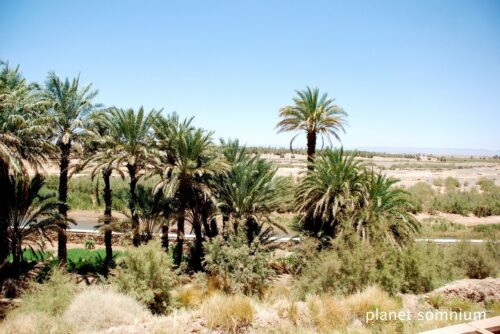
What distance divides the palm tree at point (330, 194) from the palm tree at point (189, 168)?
4287 mm

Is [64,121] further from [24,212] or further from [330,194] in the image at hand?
[330,194]

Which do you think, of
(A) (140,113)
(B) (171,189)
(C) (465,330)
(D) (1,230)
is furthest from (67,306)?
(A) (140,113)

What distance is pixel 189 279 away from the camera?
15.4 meters

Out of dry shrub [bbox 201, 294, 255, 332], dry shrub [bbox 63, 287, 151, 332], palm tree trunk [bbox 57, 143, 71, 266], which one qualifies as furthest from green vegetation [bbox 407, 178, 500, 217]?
dry shrub [bbox 63, 287, 151, 332]

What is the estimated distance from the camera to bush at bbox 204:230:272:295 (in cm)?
1288

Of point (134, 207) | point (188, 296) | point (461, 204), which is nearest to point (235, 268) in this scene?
point (188, 296)

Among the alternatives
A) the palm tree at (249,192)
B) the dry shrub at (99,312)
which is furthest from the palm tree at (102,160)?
the dry shrub at (99,312)

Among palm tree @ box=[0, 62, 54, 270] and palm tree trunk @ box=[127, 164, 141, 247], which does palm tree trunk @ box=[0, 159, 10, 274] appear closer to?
palm tree @ box=[0, 62, 54, 270]

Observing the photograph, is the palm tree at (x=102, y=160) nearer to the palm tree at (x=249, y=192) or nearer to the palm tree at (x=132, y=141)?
the palm tree at (x=132, y=141)

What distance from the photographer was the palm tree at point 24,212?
14672 mm

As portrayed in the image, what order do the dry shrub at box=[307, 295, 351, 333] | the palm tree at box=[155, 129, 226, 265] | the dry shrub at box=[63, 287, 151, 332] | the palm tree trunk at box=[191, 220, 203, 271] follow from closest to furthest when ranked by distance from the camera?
the dry shrub at box=[307, 295, 351, 333] < the dry shrub at box=[63, 287, 151, 332] < the palm tree at box=[155, 129, 226, 265] < the palm tree trunk at box=[191, 220, 203, 271]

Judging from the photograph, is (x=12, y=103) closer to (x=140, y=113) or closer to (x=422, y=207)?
(x=140, y=113)

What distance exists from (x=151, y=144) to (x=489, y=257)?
52.8ft

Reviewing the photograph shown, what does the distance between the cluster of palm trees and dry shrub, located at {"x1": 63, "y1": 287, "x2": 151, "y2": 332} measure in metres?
6.58
